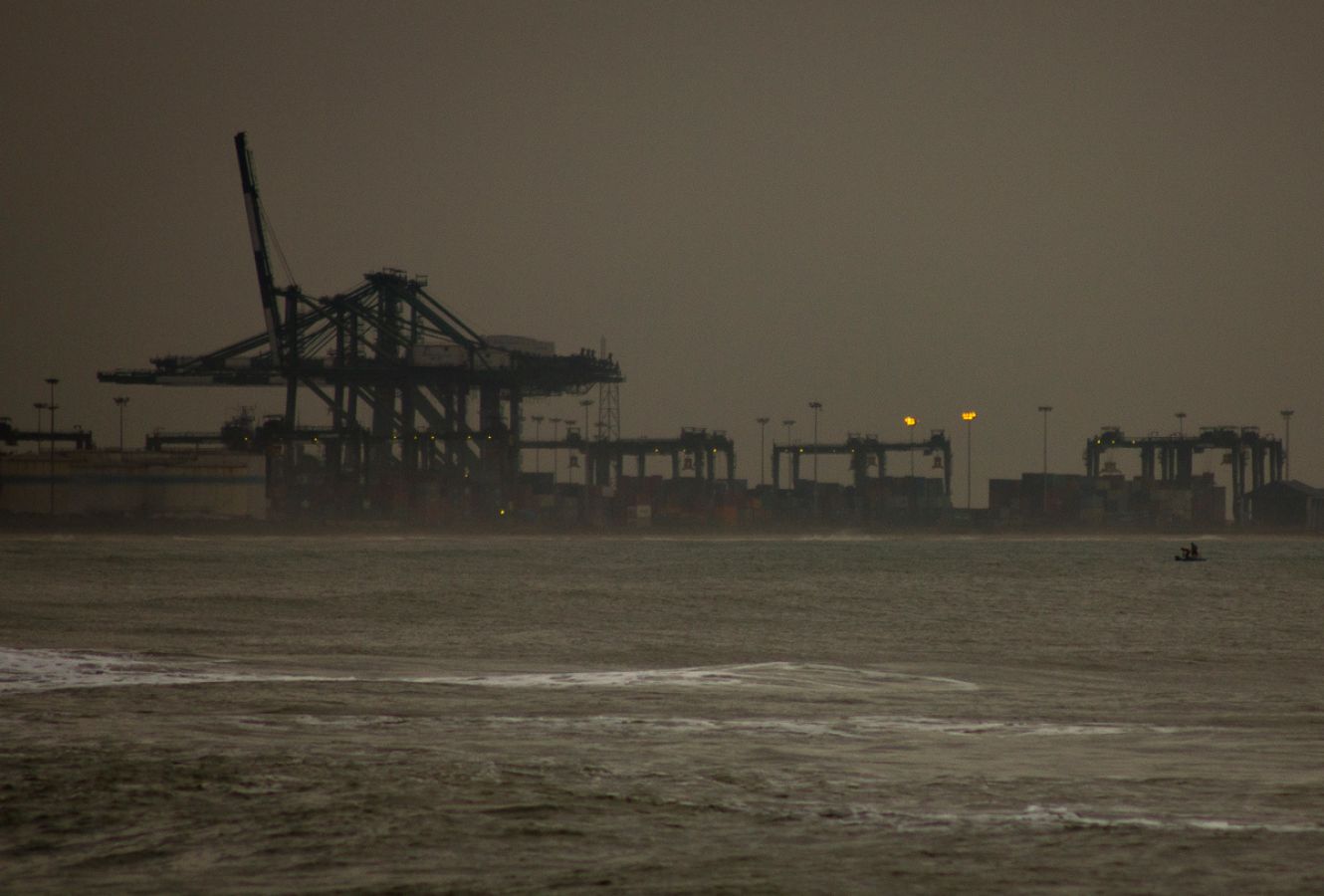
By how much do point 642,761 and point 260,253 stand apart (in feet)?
434

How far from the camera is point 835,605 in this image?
154ft

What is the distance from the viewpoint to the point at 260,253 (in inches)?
5413

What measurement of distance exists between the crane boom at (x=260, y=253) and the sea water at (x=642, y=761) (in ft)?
334

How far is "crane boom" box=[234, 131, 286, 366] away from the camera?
131500 millimetres

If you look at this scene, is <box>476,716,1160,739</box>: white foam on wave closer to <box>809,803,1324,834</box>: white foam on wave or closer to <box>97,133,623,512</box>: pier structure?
<box>809,803,1324,834</box>: white foam on wave

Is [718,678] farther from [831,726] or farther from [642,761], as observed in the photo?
[642,761]

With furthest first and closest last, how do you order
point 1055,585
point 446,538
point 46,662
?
1. point 446,538
2. point 1055,585
3. point 46,662

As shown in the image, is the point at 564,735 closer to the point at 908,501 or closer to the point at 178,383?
the point at 178,383

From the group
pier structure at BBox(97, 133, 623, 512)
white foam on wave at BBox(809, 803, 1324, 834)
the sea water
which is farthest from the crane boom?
white foam on wave at BBox(809, 803, 1324, 834)

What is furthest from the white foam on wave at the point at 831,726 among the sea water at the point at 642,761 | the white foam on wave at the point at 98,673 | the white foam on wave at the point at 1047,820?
the white foam on wave at the point at 98,673

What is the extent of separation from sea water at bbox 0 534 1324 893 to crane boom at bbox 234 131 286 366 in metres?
102

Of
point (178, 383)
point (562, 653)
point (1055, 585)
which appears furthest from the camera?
point (178, 383)

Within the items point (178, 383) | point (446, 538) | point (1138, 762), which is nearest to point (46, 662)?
point (1138, 762)

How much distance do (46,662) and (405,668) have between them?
15.3ft
